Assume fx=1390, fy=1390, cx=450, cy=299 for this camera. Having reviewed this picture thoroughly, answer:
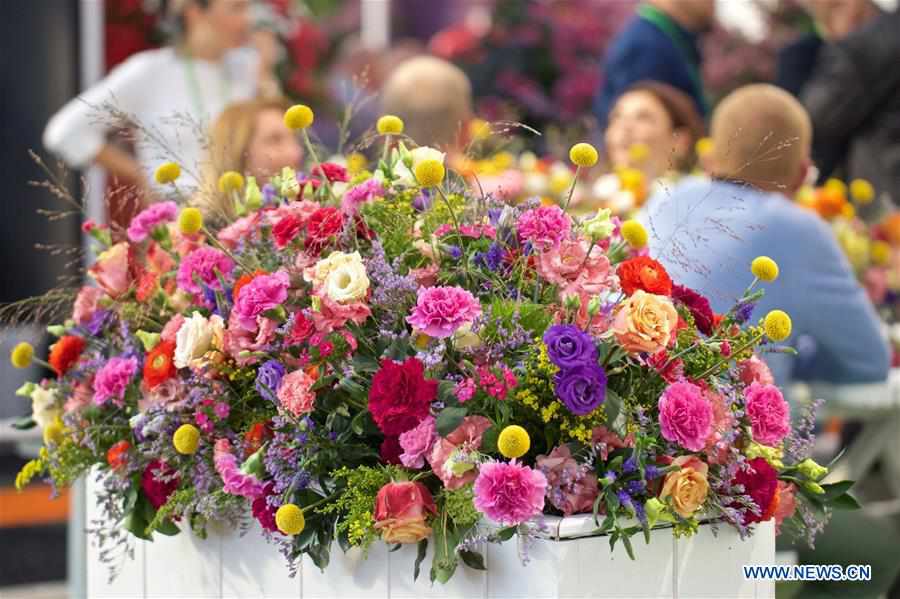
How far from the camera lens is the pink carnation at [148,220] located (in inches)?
80.6

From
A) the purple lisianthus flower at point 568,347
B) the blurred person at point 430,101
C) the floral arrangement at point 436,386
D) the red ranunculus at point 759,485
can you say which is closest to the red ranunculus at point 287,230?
the floral arrangement at point 436,386

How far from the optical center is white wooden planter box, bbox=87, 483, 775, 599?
1562mm

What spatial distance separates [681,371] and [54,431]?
3.10 feet

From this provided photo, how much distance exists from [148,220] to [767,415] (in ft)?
3.09

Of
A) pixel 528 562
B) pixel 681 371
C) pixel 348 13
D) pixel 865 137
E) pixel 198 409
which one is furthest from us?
pixel 348 13

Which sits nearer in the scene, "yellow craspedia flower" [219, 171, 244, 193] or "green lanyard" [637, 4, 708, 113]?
"yellow craspedia flower" [219, 171, 244, 193]

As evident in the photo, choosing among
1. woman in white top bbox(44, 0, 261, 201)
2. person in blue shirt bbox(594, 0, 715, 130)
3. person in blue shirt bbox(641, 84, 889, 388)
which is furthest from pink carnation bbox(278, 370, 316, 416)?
person in blue shirt bbox(594, 0, 715, 130)

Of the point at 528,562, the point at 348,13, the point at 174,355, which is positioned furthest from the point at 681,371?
the point at 348,13

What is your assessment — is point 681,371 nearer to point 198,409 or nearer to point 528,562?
point 528,562

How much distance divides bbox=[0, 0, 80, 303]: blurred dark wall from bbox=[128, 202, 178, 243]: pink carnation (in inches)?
134

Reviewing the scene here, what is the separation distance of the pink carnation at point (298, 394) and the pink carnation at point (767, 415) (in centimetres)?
53

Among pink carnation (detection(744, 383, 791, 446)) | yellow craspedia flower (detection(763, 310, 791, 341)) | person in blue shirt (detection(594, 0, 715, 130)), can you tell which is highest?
person in blue shirt (detection(594, 0, 715, 130))

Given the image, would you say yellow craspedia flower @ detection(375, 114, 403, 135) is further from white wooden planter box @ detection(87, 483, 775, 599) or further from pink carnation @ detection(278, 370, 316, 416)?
white wooden planter box @ detection(87, 483, 775, 599)

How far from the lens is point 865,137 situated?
4.89m
